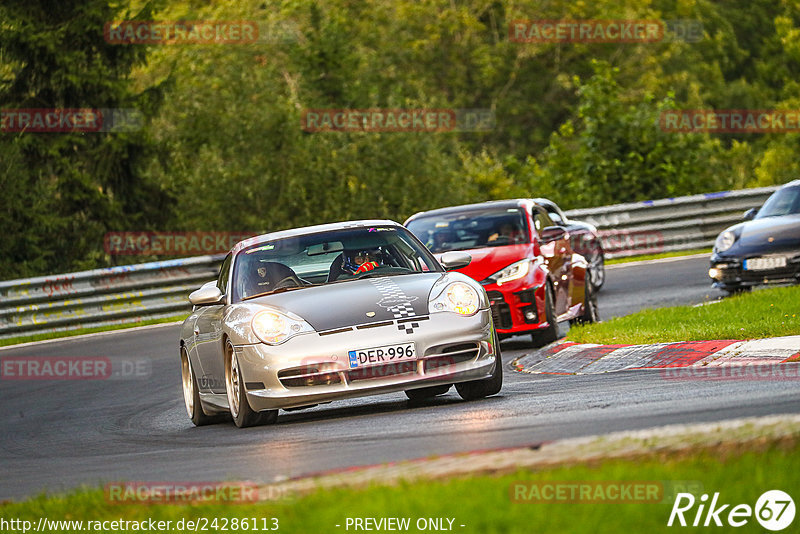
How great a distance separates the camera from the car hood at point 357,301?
32.0 ft

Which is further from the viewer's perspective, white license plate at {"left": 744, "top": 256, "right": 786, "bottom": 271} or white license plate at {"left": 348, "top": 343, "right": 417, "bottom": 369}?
white license plate at {"left": 744, "top": 256, "right": 786, "bottom": 271}

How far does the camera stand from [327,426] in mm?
9523

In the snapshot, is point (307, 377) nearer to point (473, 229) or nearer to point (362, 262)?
A: point (362, 262)

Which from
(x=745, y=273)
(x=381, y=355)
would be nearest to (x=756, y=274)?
(x=745, y=273)

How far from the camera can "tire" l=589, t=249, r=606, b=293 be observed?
2097 cm

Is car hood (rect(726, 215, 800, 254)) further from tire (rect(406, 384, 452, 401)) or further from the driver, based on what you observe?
the driver

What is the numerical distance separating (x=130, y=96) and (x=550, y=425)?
27.0 meters

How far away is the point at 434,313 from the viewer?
9859 millimetres

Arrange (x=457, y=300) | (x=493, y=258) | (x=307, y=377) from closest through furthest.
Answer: (x=307, y=377) → (x=457, y=300) → (x=493, y=258)

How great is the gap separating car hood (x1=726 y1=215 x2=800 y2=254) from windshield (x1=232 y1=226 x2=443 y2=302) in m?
7.14

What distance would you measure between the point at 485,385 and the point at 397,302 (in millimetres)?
962

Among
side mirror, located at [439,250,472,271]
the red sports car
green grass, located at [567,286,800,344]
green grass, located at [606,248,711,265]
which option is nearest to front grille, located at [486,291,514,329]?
the red sports car

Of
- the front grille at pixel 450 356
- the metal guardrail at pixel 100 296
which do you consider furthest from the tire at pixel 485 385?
the metal guardrail at pixel 100 296

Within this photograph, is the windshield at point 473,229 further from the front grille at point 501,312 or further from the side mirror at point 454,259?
the side mirror at point 454,259
